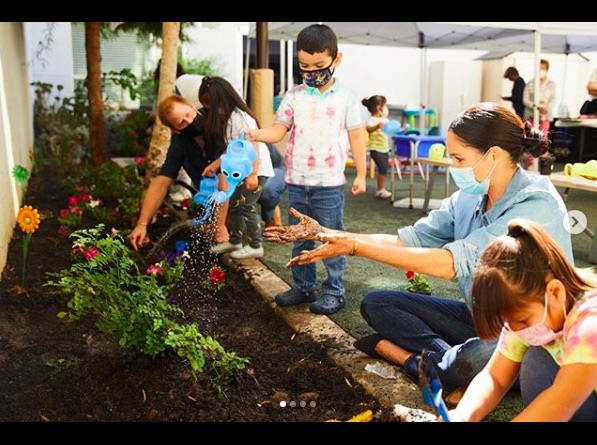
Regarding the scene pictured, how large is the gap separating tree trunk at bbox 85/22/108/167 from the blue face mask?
575 centimetres

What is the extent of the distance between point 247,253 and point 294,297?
1012 millimetres

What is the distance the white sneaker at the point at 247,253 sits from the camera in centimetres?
426

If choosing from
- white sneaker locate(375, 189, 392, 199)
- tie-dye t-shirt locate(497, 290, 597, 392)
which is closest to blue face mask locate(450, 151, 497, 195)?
tie-dye t-shirt locate(497, 290, 597, 392)

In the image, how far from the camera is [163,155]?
557 cm

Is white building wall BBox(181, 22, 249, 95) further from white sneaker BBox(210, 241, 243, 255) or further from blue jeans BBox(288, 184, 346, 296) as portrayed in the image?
blue jeans BBox(288, 184, 346, 296)

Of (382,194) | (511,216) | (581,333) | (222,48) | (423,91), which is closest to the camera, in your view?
(581,333)

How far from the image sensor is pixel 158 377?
237cm

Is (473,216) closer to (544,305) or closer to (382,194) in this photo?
(544,305)

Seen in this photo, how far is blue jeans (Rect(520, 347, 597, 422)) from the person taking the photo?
1604 millimetres

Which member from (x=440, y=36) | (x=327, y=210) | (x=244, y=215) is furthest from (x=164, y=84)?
(x=440, y=36)

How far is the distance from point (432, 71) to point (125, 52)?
21.2ft
